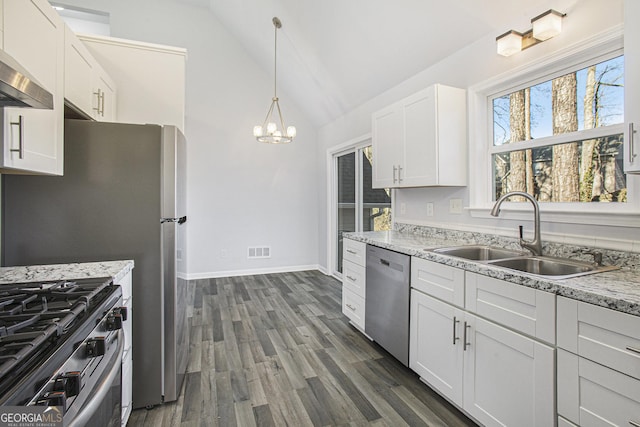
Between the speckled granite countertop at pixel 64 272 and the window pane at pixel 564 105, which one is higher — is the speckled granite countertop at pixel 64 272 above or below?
below

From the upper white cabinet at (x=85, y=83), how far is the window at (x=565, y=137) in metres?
2.87

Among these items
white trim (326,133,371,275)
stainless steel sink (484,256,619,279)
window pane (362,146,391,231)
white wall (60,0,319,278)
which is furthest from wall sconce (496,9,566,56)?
white wall (60,0,319,278)

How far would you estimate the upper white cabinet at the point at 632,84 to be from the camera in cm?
132

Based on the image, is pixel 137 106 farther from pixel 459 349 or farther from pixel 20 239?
pixel 459 349

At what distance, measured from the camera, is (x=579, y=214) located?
5.96ft

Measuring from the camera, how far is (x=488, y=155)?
2.54 meters

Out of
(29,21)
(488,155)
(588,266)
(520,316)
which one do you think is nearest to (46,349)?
(29,21)

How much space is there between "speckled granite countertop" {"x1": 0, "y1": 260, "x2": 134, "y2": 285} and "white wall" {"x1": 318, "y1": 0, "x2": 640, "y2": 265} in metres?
2.43

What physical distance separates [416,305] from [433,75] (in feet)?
6.86

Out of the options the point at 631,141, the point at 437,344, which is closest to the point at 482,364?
the point at 437,344

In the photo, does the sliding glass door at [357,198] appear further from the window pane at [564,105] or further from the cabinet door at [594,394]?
the cabinet door at [594,394]

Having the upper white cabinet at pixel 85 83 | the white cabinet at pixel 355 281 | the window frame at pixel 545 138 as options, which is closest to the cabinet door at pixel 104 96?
the upper white cabinet at pixel 85 83

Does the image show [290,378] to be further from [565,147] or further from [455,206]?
[565,147]

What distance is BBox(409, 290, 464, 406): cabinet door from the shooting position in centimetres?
183
